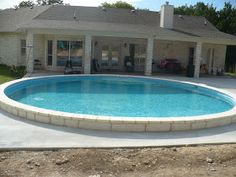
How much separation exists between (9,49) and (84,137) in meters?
20.3

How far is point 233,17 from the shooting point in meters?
37.1

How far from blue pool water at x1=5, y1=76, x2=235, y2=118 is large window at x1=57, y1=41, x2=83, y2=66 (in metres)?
4.68

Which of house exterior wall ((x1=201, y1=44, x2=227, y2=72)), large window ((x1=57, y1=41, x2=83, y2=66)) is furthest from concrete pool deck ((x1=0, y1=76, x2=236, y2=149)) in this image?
house exterior wall ((x1=201, y1=44, x2=227, y2=72))

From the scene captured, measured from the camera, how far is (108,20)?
2619 cm

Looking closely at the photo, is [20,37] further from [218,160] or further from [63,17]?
[218,160]

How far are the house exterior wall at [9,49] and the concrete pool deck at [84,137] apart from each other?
17.8 metres

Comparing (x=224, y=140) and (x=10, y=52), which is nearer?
(x=224, y=140)

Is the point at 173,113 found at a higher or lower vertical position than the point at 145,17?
lower

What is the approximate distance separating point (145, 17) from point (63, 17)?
717 centimetres

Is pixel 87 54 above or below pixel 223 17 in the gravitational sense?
below

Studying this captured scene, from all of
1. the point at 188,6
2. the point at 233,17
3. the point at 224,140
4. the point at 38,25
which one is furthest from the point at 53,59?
the point at 188,6

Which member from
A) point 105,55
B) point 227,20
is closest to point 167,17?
point 105,55

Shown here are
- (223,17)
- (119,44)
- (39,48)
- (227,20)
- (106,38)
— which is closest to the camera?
(39,48)

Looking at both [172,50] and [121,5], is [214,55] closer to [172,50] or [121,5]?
[172,50]
